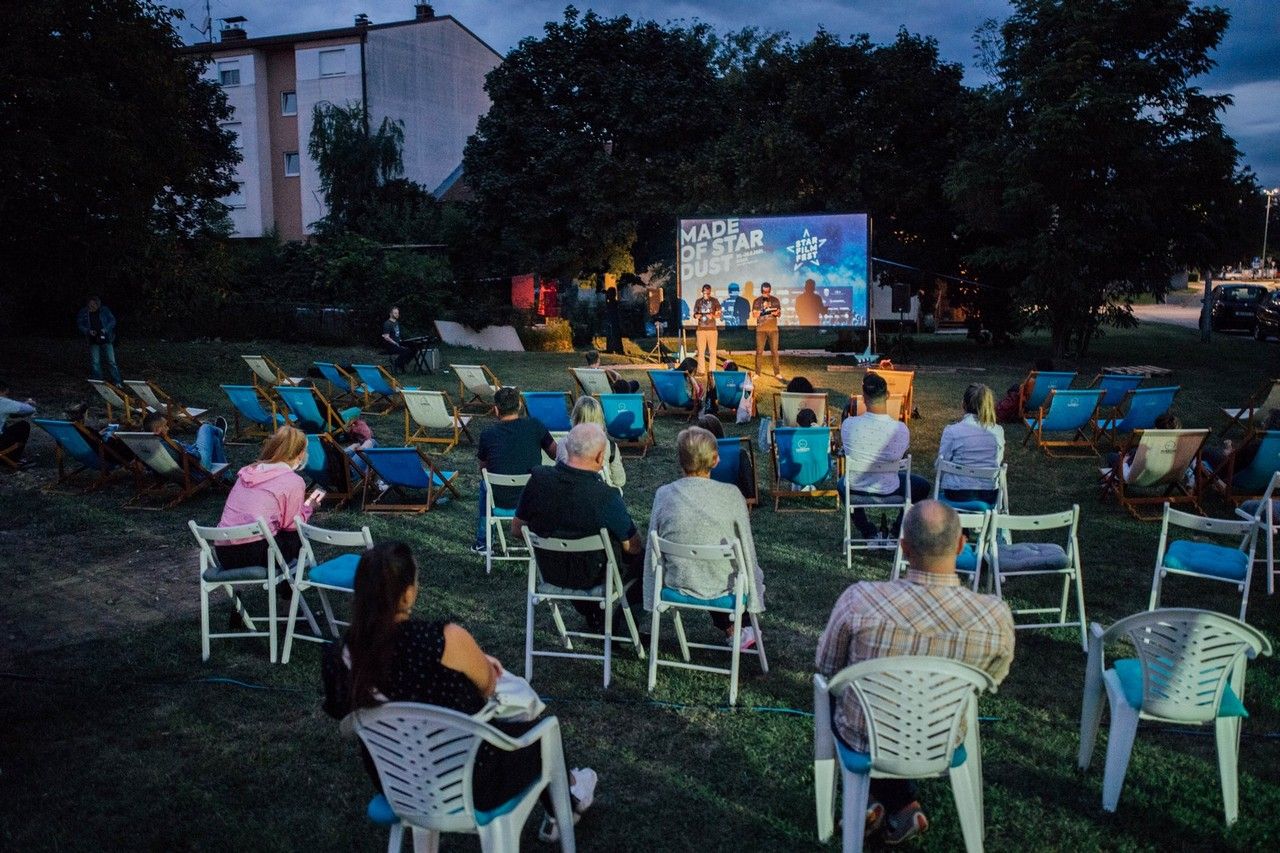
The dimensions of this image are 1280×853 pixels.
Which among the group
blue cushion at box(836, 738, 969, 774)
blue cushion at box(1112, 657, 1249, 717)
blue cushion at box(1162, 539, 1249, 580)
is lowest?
blue cushion at box(836, 738, 969, 774)

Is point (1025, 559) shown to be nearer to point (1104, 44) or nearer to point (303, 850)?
point (303, 850)

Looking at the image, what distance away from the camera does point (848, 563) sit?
263 inches

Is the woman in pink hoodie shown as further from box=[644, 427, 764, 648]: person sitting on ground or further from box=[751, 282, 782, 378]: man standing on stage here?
box=[751, 282, 782, 378]: man standing on stage

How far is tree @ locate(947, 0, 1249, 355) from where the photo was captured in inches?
716

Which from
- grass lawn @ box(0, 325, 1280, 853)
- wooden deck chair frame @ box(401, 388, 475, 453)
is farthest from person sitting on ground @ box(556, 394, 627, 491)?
wooden deck chair frame @ box(401, 388, 475, 453)

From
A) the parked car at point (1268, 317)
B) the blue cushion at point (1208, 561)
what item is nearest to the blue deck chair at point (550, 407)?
the blue cushion at point (1208, 561)

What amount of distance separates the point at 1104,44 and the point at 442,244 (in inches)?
746

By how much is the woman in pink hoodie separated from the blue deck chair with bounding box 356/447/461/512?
243 cm

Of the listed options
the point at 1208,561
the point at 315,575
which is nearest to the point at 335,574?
the point at 315,575

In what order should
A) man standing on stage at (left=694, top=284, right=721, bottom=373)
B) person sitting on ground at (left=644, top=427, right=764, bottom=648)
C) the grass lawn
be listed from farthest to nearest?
man standing on stage at (left=694, top=284, right=721, bottom=373), person sitting on ground at (left=644, top=427, right=764, bottom=648), the grass lawn

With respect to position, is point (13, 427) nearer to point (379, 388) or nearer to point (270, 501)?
point (379, 388)

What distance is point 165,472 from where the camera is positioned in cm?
876

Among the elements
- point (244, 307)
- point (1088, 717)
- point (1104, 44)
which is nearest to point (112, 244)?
point (244, 307)

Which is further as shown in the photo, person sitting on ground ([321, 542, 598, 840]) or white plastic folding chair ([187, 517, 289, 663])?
white plastic folding chair ([187, 517, 289, 663])
